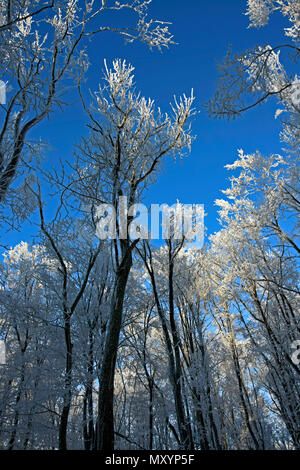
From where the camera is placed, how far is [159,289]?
360 inches

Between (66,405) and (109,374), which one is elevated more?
(109,374)

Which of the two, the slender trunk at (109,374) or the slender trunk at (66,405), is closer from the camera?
the slender trunk at (109,374)

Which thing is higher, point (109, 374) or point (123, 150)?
→ point (123, 150)

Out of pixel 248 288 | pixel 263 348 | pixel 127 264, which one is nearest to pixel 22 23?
pixel 127 264

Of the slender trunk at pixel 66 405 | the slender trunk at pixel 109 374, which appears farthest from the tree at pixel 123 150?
the slender trunk at pixel 66 405

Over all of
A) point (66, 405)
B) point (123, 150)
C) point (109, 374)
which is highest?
point (123, 150)

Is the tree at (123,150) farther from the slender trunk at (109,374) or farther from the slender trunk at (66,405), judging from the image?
the slender trunk at (66,405)

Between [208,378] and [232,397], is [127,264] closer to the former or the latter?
[208,378]

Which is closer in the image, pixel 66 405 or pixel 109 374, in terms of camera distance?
pixel 109 374

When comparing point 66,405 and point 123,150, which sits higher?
point 123,150

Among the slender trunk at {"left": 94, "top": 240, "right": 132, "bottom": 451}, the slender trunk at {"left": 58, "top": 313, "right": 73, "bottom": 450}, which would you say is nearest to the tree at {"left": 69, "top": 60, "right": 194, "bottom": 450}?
the slender trunk at {"left": 94, "top": 240, "right": 132, "bottom": 451}

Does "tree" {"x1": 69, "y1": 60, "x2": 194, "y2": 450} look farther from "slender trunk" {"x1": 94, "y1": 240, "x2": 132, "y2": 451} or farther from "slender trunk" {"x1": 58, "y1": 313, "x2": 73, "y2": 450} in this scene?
"slender trunk" {"x1": 58, "y1": 313, "x2": 73, "y2": 450}

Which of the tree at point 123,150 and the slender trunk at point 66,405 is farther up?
the tree at point 123,150

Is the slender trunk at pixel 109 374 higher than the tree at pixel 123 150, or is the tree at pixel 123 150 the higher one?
the tree at pixel 123 150
